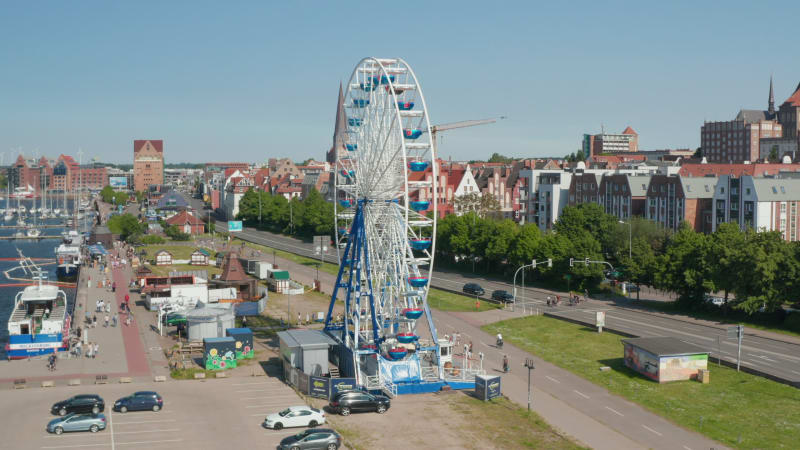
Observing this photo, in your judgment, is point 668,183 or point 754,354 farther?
point 668,183

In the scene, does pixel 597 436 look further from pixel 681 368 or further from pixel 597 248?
pixel 597 248

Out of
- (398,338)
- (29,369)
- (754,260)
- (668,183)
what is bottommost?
(29,369)

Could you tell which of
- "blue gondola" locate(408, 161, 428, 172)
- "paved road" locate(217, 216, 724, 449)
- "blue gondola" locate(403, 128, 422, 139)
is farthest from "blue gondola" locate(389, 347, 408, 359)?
"blue gondola" locate(403, 128, 422, 139)

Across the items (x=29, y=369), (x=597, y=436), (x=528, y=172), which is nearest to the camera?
(x=597, y=436)

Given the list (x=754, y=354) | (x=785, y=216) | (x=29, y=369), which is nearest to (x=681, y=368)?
(x=754, y=354)

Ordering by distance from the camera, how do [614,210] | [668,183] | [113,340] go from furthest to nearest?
[614,210] < [668,183] < [113,340]

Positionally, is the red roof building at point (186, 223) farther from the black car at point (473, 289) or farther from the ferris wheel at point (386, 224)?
the ferris wheel at point (386, 224)

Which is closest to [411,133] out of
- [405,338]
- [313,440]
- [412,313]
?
[412,313]
